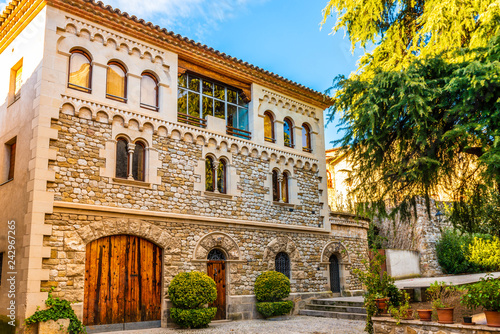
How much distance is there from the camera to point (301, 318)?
13727 millimetres

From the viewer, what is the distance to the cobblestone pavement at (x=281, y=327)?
1080 cm

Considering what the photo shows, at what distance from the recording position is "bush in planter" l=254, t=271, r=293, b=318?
533 inches

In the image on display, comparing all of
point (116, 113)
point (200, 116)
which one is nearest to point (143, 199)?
point (116, 113)

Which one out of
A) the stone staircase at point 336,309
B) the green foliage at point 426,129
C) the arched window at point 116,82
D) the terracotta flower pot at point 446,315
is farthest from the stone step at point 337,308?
the arched window at point 116,82

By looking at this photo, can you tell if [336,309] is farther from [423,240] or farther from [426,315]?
[423,240]

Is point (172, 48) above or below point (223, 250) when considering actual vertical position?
above

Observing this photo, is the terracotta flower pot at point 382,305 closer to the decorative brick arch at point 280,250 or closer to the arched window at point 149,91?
the decorative brick arch at point 280,250

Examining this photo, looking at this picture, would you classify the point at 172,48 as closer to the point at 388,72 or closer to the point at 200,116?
the point at 200,116

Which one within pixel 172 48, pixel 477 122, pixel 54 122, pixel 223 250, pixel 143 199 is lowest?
pixel 223 250

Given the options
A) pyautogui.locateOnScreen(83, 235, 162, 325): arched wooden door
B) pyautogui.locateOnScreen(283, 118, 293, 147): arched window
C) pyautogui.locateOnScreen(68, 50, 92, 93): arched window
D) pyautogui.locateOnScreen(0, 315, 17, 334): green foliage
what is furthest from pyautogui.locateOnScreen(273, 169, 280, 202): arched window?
pyautogui.locateOnScreen(0, 315, 17, 334): green foliage

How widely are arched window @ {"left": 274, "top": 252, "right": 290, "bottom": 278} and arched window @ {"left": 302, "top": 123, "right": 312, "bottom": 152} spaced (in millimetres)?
4470

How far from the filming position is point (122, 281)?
37.3 feet

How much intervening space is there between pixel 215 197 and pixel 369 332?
6.31 m

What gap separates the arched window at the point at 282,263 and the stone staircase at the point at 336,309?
1379 millimetres
